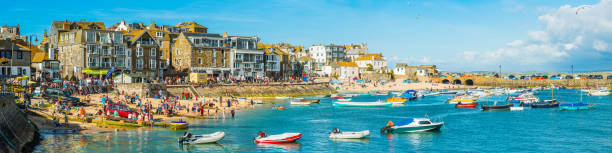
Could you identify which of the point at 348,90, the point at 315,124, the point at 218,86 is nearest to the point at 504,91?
the point at 348,90

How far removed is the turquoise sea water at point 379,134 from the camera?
38.1 meters

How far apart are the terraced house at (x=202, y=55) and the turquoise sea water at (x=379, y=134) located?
26790 millimetres

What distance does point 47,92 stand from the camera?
53312mm

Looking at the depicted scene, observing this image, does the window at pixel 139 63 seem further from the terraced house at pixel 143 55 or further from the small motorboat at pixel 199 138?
the small motorboat at pixel 199 138

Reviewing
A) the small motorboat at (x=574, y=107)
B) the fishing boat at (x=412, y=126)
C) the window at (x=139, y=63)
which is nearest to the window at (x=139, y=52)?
the window at (x=139, y=63)

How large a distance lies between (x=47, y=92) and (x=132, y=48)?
29924 millimetres

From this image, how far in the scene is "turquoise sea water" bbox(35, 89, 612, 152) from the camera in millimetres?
38094

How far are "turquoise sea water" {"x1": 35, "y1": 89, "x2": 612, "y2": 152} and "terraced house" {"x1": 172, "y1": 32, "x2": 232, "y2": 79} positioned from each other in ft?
87.9

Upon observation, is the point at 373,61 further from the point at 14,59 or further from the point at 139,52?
the point at 14,59

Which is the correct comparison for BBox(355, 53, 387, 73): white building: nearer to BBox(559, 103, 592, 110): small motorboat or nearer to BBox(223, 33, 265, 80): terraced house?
BBox(223, 33, 265, 80): terraced house

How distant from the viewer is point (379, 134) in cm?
4672

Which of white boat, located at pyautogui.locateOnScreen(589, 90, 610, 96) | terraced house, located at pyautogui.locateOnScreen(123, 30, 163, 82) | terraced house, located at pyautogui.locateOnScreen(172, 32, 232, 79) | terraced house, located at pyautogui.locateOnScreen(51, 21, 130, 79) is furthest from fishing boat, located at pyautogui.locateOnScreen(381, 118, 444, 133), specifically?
white boat, located at pyautogui.locateOnScreen(589, 90, 610, 96)

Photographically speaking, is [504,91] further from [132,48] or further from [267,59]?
[132,48]

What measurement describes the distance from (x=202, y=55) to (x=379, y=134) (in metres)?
52.0
